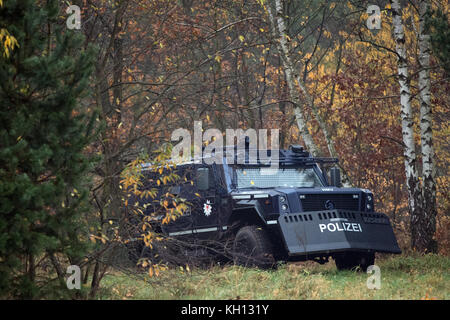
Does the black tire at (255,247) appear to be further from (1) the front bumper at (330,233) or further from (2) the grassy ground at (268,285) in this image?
(1) the front bumper at (330,233)

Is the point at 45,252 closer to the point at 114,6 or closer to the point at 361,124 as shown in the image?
the point at 114,6

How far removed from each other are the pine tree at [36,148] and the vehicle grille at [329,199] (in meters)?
4.86

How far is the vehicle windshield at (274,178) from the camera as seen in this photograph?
39.2 feet

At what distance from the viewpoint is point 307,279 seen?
929cm

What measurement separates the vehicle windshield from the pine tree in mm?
5000

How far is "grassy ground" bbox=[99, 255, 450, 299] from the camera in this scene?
8.38 meters

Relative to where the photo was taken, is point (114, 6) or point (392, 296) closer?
point (392, 296)

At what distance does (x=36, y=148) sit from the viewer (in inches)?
271

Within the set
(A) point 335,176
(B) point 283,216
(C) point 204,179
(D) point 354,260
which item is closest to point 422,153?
(A) point 335,176

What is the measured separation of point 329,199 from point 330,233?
1.06 metres

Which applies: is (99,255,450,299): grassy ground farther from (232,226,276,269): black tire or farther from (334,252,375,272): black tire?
(334,252,375,272): black tire

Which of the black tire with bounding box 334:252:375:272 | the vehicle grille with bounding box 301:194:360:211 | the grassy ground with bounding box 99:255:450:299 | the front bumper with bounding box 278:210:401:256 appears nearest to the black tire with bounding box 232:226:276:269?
the grassy ground with bounding box 99:255:450:299

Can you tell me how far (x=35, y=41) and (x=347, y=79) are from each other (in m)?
9.42
